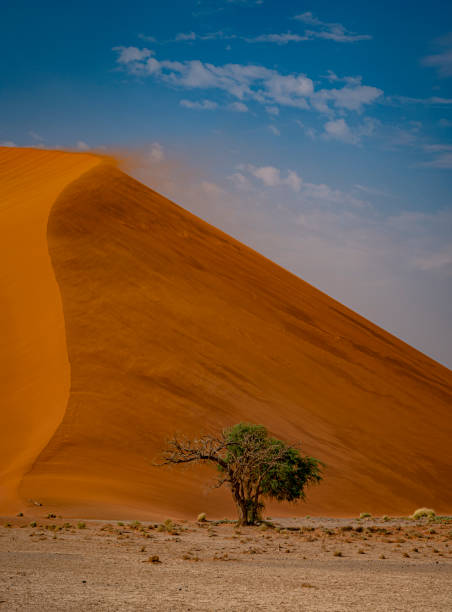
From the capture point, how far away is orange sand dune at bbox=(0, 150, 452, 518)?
1966 centimetres

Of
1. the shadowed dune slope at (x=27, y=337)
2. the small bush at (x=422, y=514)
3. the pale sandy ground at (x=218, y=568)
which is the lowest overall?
the pale sandy ground at (x=218, y=568)

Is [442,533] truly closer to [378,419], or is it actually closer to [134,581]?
[134,581]

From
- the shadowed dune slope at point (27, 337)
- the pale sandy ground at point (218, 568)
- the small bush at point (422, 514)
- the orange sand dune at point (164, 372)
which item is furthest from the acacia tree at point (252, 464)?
the small bush at point (422, 514)

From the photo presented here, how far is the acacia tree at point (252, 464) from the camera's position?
16.5m

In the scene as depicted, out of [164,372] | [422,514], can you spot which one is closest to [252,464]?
[422,514]

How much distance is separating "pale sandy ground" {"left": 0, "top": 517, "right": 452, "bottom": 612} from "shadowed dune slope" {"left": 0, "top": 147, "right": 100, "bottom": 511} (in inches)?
172

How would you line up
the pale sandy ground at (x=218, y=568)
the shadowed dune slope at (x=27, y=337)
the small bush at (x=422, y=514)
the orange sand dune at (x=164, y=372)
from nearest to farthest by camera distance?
the pale sandy ground at (x=218, y=568)
the shadowed dune slope at (x=27, y=337)
the orange sand dune at (x=164, y=372)
the small bush at (x=422, y=514)

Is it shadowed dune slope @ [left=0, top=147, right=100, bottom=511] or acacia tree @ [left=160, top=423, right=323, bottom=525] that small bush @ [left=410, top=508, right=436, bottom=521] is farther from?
shadowed dune slope @ [left=0, top=147, right=100, bottom=511]

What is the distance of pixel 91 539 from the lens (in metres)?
12.7

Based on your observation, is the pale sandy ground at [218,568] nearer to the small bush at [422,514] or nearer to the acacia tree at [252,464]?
the acacia tree at [252,464]

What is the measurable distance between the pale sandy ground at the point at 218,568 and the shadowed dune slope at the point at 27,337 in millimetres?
4372

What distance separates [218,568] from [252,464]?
259 inches

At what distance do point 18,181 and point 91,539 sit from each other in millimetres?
34413

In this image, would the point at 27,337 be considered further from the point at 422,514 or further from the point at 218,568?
the point at 218,568
